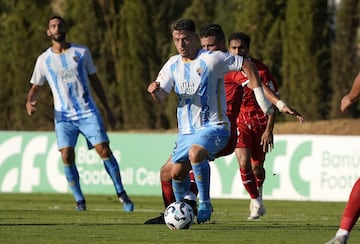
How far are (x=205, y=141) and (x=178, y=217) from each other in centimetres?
96

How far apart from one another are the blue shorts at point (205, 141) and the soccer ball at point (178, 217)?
0.76 meters

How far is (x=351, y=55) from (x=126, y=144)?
9.07 m

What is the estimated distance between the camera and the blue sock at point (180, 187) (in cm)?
1386

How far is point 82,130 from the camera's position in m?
18.2

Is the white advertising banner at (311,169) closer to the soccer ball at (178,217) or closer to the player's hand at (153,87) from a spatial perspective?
the player's hand at (153,87)

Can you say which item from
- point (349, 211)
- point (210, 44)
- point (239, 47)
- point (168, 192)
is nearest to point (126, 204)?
point (239, 47)

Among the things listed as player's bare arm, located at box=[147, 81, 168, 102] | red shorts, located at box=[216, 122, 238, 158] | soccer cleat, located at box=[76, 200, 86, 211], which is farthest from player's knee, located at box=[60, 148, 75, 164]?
player's bare arm, located at box=[147, 81, 168, 102]

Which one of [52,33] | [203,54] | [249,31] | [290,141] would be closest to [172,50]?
[249,31]

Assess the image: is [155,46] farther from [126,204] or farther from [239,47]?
[239,47]

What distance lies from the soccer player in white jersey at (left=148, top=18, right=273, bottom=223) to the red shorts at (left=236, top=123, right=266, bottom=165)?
3239 millimetres

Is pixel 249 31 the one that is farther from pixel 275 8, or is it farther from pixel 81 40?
pixel 81 40

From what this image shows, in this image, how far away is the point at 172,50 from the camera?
34562mm

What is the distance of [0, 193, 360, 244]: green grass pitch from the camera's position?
11.8 meters

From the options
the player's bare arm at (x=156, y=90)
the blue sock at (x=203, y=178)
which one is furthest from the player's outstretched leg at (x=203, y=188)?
the player's bare arm at (x=156, y=90)
